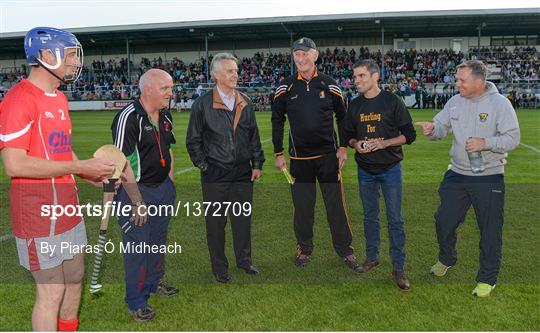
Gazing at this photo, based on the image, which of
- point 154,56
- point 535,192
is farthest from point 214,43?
point 535,192

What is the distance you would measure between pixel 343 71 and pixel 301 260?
40097 mm

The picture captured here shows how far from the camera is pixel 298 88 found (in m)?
5.72

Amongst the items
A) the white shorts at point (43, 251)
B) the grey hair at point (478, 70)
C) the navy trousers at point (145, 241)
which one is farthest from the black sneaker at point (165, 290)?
the grey hair at point (478, 70)

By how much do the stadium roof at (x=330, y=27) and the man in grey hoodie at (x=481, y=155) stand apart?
37.8 metres

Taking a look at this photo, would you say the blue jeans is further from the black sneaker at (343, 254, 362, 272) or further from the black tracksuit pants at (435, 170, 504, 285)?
the black tracksuit pants at (435, 170, 504, 285)

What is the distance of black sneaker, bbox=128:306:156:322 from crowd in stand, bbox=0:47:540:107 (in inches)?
1279

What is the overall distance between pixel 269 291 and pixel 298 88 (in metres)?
2.31

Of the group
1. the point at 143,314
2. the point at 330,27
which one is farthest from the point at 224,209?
the point at 330,27

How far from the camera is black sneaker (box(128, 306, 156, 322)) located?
4227 millimetres

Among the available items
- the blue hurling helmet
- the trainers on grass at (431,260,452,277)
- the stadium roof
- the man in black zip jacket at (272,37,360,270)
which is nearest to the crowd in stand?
the stadium roof

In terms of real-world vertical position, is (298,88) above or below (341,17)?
below

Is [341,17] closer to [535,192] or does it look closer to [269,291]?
[535,192]

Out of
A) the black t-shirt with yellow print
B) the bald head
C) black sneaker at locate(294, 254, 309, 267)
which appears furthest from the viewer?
black sneaker at locate(294, 254, 309, 267)

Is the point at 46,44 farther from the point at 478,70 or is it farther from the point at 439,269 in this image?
the point at 439,269
